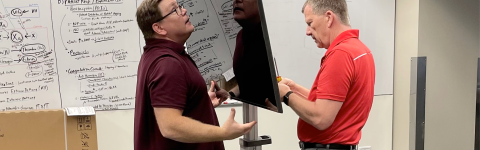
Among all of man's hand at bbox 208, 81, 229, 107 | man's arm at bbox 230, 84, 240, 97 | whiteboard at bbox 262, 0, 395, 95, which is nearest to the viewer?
man's arm at bbox 230, 84, 240, 97

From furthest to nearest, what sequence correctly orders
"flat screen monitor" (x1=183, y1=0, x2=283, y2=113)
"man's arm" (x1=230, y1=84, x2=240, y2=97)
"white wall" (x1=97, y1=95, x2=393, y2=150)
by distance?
1. "white wall" (x1=97, y1=95, x2=393, y2=150)
2. "man's arm" (x1=230, y1=84, x2=240, y2=97)
3. "flat screen monitor" (x1=183, y1=0, x2=283, y2=113)

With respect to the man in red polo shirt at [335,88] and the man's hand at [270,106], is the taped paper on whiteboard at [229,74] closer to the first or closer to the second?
the man in red polo shirt at [335,88]

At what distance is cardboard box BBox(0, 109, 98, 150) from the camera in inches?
102

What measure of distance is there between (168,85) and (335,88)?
655 mm

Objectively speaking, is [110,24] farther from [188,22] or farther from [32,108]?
[188,22]

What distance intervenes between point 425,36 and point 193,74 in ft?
7.46

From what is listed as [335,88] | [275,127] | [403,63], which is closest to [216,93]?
[335,88]

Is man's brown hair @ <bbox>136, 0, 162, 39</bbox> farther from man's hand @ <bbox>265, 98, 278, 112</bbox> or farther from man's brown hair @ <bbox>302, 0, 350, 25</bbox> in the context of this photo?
man's brown hair @ <bbox>302, 0, 350, 25</bbox>

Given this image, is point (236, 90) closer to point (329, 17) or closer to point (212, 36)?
point (212, 36)

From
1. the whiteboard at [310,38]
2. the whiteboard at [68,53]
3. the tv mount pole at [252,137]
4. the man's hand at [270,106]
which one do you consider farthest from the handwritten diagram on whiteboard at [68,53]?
the man's hand at [270,106]

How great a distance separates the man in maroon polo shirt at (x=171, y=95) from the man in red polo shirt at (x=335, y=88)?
317mm

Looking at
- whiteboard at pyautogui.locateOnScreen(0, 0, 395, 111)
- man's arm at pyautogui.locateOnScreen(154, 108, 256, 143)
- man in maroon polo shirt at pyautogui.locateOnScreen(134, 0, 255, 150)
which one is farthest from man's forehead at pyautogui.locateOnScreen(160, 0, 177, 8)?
whiteboard at pyautogui.locateOnScreen(0, 0, 395, 111)

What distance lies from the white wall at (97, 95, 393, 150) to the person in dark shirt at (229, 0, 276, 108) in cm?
150

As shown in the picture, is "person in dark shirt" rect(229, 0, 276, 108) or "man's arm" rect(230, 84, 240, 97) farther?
"man's arm" rect(230, 84, 240, 97)
